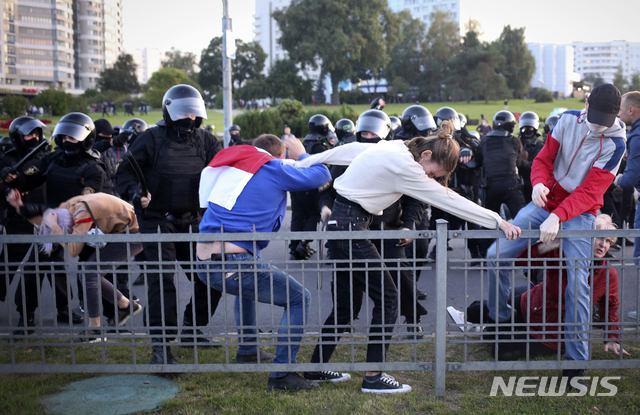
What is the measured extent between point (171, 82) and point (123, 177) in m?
73.5

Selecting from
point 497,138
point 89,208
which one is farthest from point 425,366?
point 497,138

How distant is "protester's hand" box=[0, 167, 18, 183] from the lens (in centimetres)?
536

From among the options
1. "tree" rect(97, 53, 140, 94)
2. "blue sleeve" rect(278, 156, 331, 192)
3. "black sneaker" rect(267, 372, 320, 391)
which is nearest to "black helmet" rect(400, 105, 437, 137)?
"blue sleeve" rect(278, 156, 331, 192)

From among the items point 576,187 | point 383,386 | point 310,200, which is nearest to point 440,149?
point 576,187

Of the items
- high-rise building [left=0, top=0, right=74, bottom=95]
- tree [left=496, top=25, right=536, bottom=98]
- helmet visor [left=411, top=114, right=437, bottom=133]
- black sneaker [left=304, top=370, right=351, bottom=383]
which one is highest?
A: high-rise building [left=0, top=0, right=74, bottom=95]

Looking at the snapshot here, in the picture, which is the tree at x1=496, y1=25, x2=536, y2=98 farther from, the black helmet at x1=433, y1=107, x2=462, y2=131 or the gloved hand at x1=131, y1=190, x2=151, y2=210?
the gloved hand at x1=131, y1=190, x2=151, y2=210

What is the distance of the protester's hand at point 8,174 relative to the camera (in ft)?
17.6

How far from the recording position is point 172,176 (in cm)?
477

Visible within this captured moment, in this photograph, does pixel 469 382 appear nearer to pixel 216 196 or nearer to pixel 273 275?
pixel 273 275

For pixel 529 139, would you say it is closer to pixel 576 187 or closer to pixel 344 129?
pixel 344 129

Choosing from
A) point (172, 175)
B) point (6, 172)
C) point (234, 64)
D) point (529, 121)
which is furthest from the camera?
point (234, 64)

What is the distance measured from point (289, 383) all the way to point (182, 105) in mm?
2490

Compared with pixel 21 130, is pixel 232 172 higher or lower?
lower

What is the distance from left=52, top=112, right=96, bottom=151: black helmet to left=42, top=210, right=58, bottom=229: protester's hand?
1.05 m
